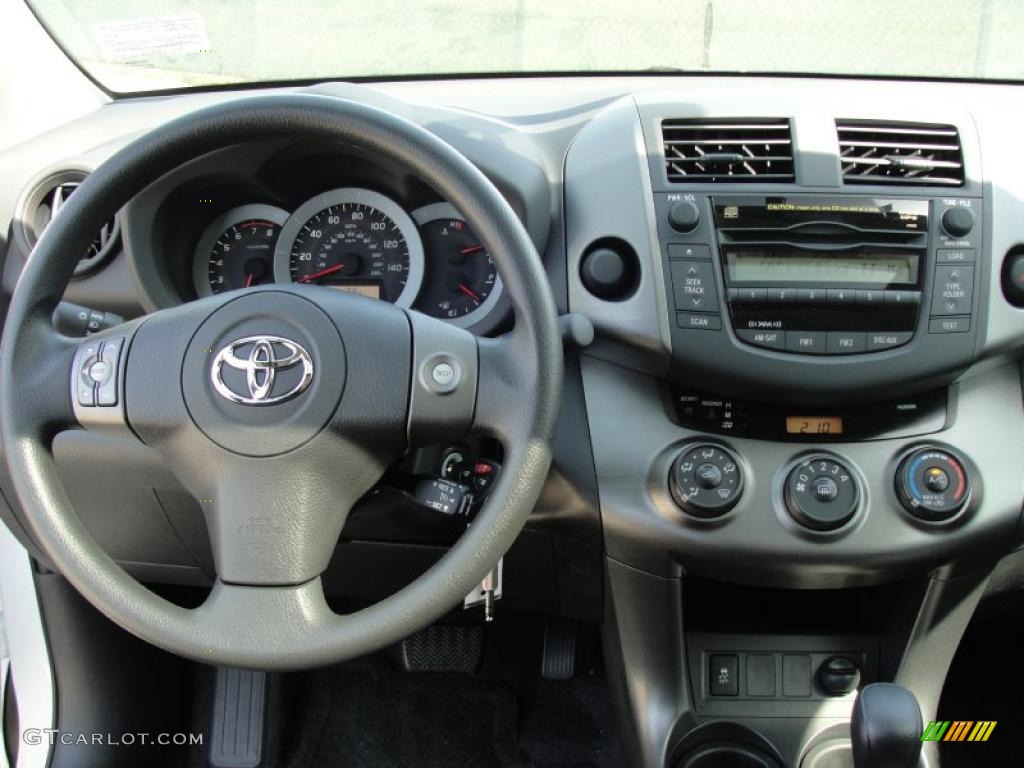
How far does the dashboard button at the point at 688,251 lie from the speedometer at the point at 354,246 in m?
0.41

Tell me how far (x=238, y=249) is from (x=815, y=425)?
100cm

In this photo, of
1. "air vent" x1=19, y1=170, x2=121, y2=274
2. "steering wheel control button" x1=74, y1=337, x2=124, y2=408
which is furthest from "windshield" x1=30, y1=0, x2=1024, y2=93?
"steering wheel control button" x1=74, y1=337, x2=124, y2=408

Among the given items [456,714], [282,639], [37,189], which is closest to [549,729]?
[456,714]

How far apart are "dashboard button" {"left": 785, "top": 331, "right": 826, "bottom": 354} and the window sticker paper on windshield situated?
128cm

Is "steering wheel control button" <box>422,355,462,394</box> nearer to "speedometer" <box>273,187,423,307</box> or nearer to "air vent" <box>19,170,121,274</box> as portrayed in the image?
"speedometer" <box>273,187,423,307</box>

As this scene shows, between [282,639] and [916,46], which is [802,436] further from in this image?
[916,46]

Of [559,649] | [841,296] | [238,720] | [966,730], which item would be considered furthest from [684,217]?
[238,720]

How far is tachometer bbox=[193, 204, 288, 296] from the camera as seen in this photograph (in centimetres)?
148

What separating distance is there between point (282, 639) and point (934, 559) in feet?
3.10

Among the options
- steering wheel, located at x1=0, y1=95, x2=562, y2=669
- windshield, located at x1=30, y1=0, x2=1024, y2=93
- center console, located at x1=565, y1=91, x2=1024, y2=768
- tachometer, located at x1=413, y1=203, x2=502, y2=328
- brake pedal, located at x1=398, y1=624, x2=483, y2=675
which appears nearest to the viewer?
steering wheel, located at x1=0, y1=95, x2=562, y2=669

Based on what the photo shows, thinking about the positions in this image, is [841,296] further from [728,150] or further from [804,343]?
[728,150]

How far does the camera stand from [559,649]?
188 centimetres

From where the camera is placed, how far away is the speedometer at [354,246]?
4.67 ft

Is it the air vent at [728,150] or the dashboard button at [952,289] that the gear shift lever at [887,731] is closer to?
the dashboard button at [952,289]
